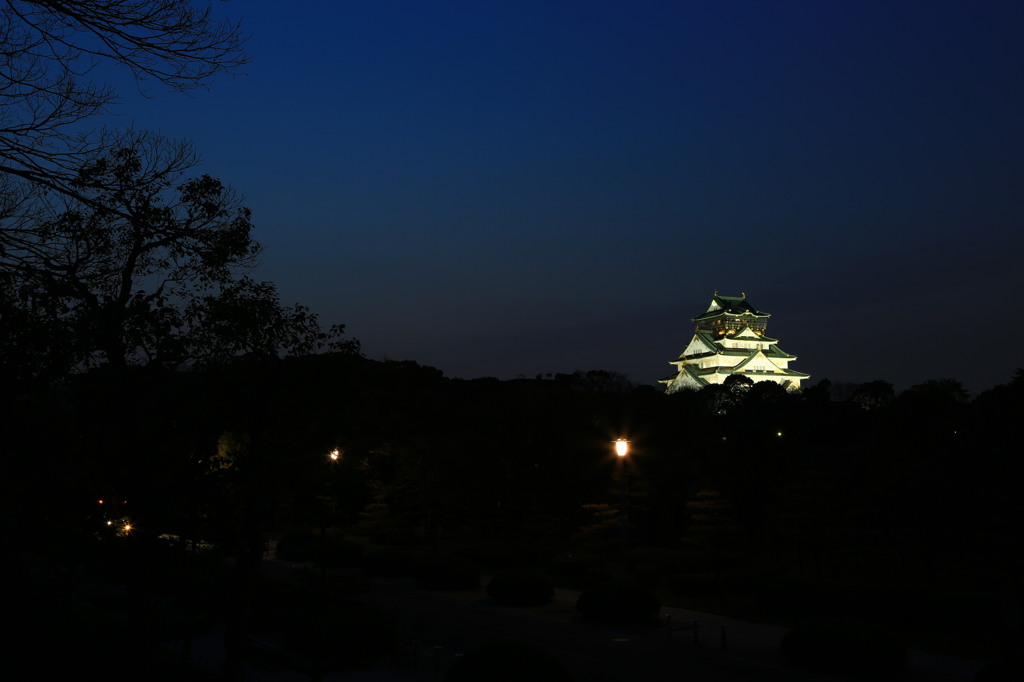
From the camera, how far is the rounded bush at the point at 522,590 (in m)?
24.8

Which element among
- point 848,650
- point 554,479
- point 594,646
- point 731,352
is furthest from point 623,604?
point 731,352

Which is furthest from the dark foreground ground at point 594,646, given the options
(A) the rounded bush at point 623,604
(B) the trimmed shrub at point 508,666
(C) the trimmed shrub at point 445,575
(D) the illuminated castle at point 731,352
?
(D) the illuminated castle at point 731,352

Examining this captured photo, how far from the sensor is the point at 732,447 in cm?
3272

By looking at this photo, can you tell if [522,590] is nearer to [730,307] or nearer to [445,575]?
[445,575]

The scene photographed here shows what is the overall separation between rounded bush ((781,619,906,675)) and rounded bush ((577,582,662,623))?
16.9 feet

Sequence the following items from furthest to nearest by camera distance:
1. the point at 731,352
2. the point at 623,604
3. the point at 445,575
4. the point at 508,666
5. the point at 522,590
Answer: the point at 731,352
the point at 445,575
the point at 522,590
the point at 623,604
the point at 508,666

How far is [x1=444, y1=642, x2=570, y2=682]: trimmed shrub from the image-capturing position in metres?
12.8

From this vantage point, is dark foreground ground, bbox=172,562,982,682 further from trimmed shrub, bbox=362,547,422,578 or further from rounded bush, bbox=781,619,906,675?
trimmed shrub, bbox=362,547,422,578

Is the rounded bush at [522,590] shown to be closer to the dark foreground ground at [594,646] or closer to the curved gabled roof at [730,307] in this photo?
the dark foreground ground at [594,646]

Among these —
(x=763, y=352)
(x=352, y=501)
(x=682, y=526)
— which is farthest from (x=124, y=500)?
(x=763, y=352)

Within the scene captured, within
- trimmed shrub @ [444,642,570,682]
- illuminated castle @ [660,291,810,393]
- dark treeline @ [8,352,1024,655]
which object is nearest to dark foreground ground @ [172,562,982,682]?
trimmed shrub @ [444,642,570,682]

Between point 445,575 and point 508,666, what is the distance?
15.5m

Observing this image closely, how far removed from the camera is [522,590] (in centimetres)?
2478

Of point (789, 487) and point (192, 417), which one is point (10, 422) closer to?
point (192, 417)
